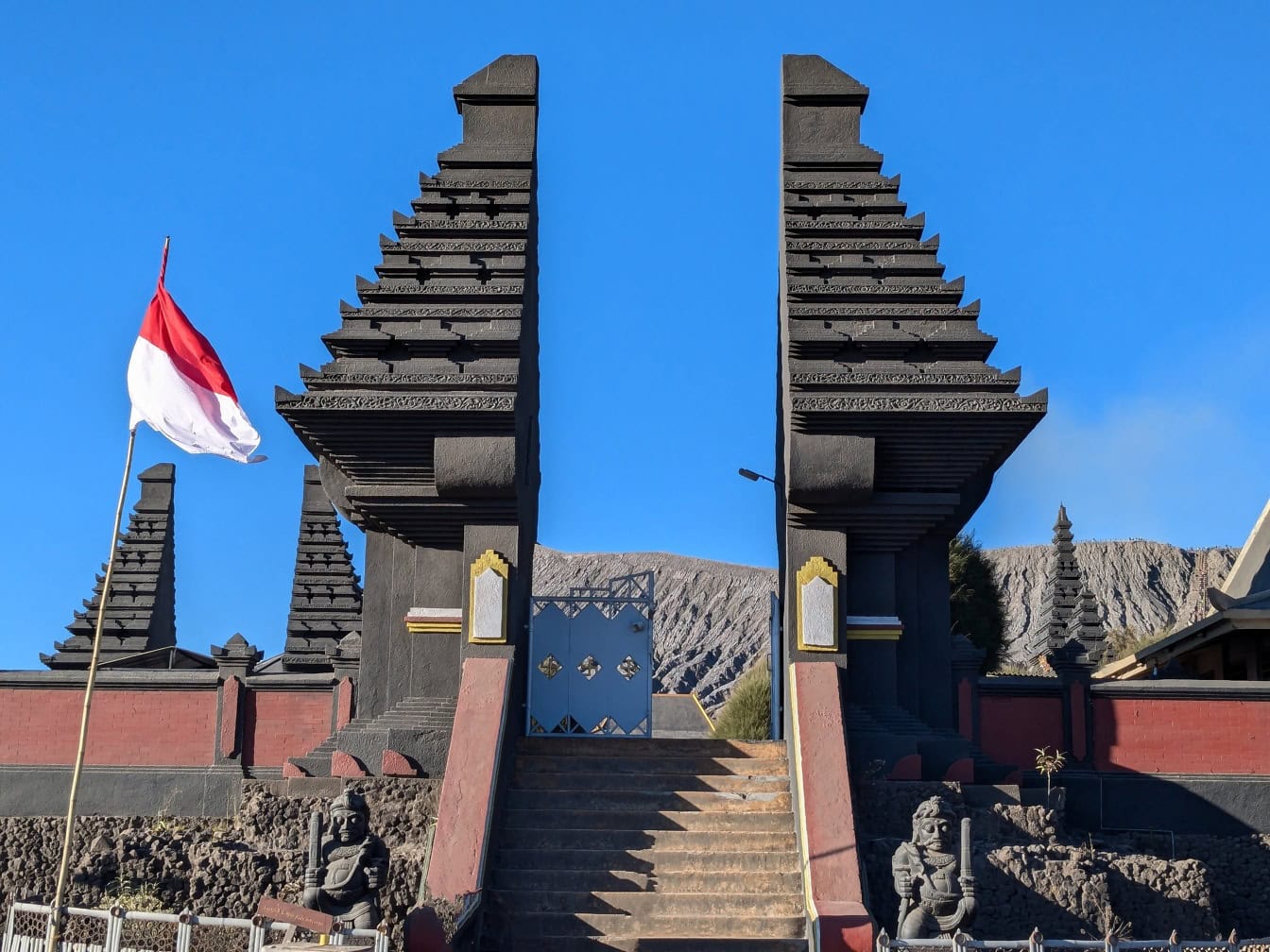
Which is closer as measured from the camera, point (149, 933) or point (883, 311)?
point (149, 933)

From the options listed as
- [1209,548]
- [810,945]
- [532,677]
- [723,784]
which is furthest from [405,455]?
[1209,548]

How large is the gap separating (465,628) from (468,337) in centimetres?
297

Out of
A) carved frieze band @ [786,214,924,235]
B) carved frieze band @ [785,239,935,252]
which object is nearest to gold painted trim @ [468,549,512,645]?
carved frieze band @ [785,239,935,252]

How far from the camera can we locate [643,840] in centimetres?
1526

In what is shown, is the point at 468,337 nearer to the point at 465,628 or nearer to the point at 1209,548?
the point at 465,628

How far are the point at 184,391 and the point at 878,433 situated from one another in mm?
7024

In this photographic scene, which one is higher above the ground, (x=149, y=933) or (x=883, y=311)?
(x=883, y=311)

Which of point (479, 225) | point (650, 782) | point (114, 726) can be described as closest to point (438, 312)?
point (479, 225)

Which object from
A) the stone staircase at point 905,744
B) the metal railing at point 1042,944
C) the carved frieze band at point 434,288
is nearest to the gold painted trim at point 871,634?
the stone staircase at point 905,744

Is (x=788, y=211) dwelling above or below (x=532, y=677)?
above

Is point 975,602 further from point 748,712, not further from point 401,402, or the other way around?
point 401,402

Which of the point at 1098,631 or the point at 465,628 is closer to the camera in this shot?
the point at 465,628

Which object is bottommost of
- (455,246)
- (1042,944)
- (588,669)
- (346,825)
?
(1042,944)

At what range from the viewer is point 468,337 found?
17.3m
